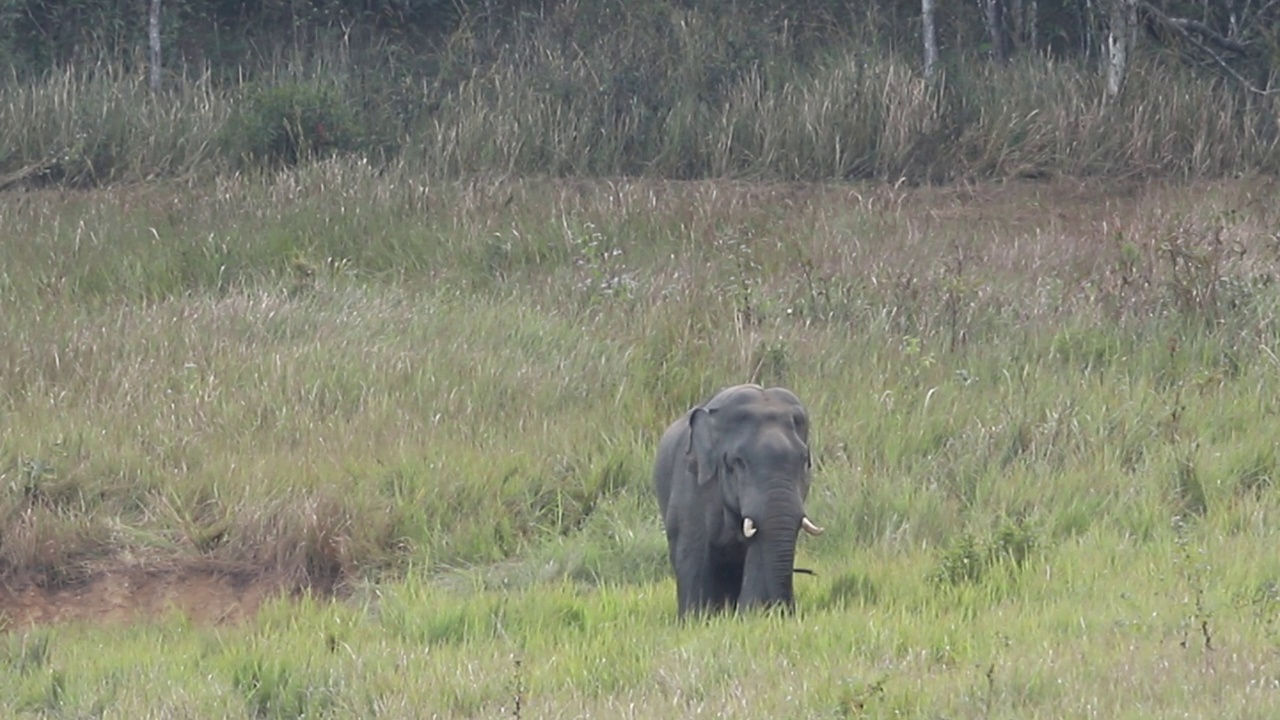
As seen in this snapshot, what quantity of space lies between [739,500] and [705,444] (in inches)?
13.3

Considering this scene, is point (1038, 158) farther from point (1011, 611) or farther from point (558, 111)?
point (1011, 611)

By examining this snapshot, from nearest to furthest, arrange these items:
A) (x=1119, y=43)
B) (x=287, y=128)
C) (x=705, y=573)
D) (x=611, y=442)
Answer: (x=705, y=573), (x=611, y=442), (x=287, y=128), (x=1119, y=43)

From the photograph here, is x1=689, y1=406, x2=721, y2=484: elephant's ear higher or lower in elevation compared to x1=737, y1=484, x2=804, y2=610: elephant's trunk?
higher

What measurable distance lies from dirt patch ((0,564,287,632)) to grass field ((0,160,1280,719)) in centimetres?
6

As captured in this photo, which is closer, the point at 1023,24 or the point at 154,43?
the point at 154,43

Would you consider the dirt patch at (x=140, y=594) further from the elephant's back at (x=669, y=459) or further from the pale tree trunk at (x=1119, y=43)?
the pale tree trunk at (x=1119, y=43)

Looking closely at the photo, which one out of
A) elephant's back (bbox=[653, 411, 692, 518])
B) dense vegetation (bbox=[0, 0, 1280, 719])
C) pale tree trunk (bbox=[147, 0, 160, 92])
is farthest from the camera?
pale tree trunk (bbox=[147, 0, 160, 92])

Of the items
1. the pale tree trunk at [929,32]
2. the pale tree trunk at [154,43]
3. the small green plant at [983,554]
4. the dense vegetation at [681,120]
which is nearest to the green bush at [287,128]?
the dense vegetation at [681,120]

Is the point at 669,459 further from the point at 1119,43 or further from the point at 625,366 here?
the point at 1119,43

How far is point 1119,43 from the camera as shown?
18891 millimetres

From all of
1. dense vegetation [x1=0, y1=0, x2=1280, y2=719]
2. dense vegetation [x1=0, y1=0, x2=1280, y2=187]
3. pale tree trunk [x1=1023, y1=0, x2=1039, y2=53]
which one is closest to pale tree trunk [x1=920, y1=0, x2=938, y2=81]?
dense vegetation [x1=0, y1=0, x2=1280, y2=187]

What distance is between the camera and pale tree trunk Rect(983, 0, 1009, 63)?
2097cm

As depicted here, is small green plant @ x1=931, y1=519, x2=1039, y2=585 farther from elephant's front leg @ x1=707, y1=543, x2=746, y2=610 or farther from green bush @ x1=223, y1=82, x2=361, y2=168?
green bush @ x1=223, y1=82, x2=361, y2=168

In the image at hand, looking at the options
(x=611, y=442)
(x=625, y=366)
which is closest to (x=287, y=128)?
(x=625, y=366)
